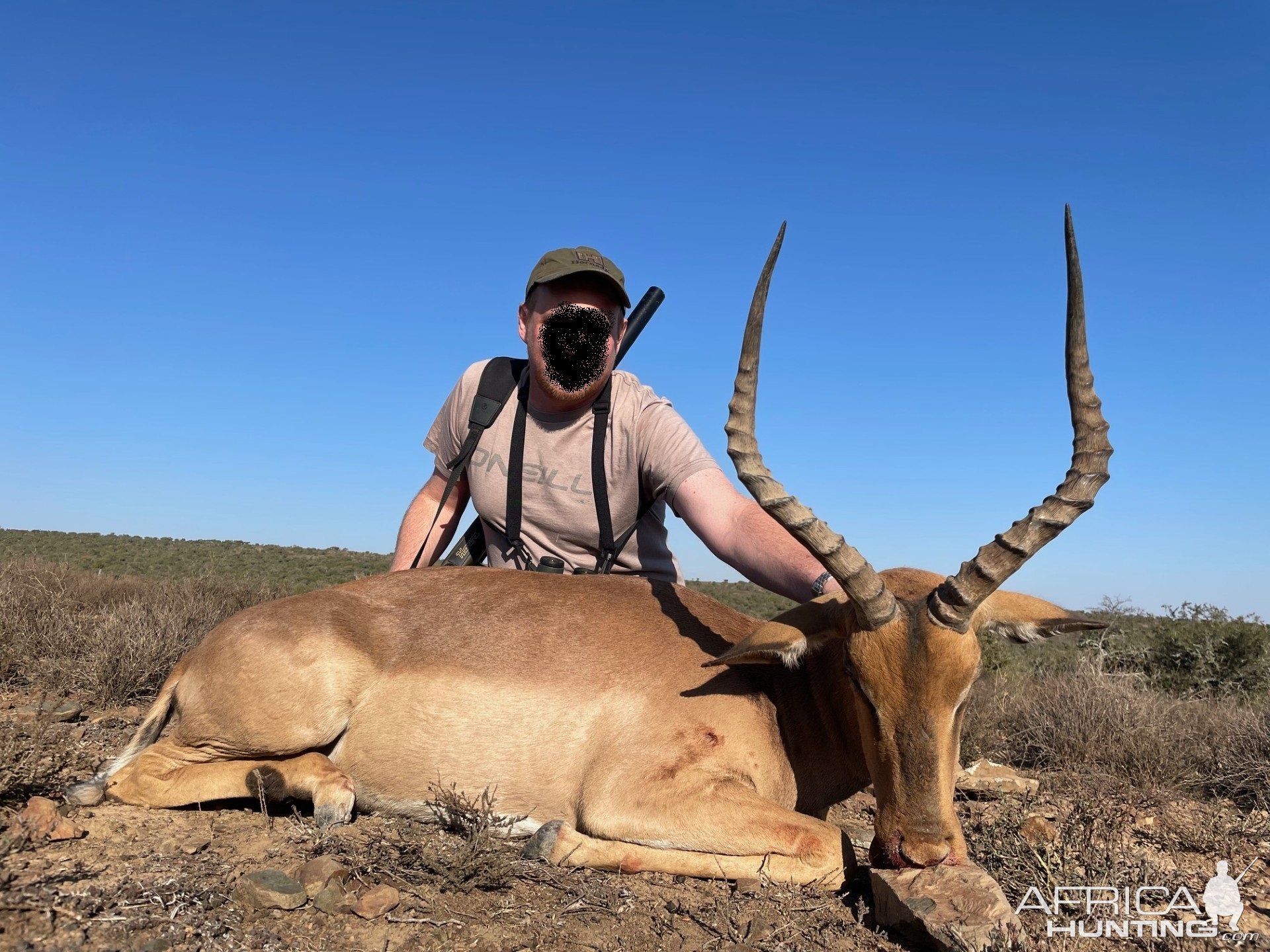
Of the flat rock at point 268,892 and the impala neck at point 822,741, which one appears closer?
the flat rock at point 268,892

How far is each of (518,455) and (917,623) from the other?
3.75 m

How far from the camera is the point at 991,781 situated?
19.3 feet

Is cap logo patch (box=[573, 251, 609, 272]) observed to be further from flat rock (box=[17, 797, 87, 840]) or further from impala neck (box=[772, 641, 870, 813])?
flat rock (box=[17, 797, 87, 840])

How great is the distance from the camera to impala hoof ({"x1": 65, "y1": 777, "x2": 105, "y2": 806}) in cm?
449

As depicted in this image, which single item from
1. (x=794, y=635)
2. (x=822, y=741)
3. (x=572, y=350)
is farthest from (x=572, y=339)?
(x=822, y=741)

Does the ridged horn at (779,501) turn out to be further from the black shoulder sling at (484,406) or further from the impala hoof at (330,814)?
the black shoulder sling at (484,406)

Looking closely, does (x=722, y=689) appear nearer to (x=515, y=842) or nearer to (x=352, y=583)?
(x=515, y=842)

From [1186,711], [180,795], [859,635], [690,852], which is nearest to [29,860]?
[180,795]

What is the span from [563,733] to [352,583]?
5.54 feet

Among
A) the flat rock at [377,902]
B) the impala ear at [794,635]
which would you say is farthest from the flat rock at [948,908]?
the flat rock at [377,902]

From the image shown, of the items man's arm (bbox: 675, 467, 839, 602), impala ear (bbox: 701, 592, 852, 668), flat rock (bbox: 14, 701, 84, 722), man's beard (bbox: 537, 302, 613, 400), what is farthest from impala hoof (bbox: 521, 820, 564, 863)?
flat rock (bbox: 14, 701, 84, 722)

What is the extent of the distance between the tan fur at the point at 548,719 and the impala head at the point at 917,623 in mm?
146

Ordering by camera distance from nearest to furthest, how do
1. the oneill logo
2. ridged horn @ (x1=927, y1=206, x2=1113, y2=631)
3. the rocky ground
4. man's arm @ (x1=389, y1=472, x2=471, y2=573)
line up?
the rocky ground < ridged horn @ (x1=927, y1=206, x2=1113, y2=631) < the oneill logo < man's arm @ (x1=389, y1=472, x2=471, y2=573)

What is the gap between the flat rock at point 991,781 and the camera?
19.2ft
